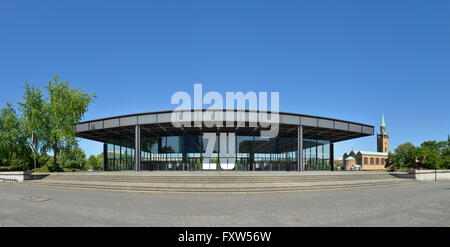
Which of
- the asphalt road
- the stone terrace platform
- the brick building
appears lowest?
the brick building

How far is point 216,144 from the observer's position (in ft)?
107

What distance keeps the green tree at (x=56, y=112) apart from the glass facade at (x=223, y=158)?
8.85 metres

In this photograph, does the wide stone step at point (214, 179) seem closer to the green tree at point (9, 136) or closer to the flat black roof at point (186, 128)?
the flat black roof at point (186, 128)

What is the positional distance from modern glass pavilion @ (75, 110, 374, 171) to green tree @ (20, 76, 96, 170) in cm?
169

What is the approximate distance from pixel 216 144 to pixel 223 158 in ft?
6.89

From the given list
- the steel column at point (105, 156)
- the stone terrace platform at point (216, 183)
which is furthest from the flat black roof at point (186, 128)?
the stone terrace platform at point (216, 183)

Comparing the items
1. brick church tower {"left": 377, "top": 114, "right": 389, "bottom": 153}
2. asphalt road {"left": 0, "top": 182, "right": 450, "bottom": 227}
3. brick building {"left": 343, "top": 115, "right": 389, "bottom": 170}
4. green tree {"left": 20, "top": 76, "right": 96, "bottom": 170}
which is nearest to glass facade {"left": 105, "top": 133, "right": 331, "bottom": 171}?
green tree {"left": 20, "top": 76, "right": 96, "bottom": 170}

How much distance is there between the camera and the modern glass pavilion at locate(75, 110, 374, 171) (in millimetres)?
29672

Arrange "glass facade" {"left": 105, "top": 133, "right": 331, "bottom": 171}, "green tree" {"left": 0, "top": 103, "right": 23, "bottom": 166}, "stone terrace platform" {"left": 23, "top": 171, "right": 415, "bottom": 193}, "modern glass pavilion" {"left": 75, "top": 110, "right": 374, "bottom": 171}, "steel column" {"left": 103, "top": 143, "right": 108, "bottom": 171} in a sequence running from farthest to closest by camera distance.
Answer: "green tree" {"left": 0, "top": 103, "right": 23, "bottom": 166} < "steel column" {"left": 103, "top": 143, "right": 108, "bottom": 171} < "glass facade" {"left": 105, "top": 133, "right": 331, "bottom": 171} < "modern glass pavilion" {"left": 75, "top": 110, "right": 374, "bottom": 171} < "stone terrace platform" {"left": 23, "top": 171, "right": 415, "bottom": 193}

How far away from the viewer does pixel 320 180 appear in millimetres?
20797

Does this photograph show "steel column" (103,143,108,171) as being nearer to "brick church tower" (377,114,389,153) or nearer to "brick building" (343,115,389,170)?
"brick building" (343,115,389,170)

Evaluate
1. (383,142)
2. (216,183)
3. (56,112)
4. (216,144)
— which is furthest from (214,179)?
(383,142)
